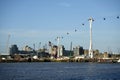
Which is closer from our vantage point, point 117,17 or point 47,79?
point 47,79

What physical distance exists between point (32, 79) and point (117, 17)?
7212 centimetres

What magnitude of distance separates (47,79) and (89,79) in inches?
386

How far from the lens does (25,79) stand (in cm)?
8006

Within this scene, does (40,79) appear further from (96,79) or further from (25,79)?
(96,79)

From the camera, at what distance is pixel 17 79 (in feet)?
264

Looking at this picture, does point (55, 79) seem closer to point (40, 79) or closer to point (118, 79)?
point (40, 79)

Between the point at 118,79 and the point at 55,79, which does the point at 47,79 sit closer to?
the point at 55,79

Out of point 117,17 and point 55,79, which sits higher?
point 117,17

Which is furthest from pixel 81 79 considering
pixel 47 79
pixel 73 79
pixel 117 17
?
pixel 117 17

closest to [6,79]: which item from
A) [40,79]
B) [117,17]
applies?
[40,79]

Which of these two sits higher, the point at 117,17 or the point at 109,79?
the point at 117,17

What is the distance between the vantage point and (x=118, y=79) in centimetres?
8038

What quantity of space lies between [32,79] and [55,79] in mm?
5386

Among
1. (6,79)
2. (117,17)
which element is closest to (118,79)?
(6,79)
